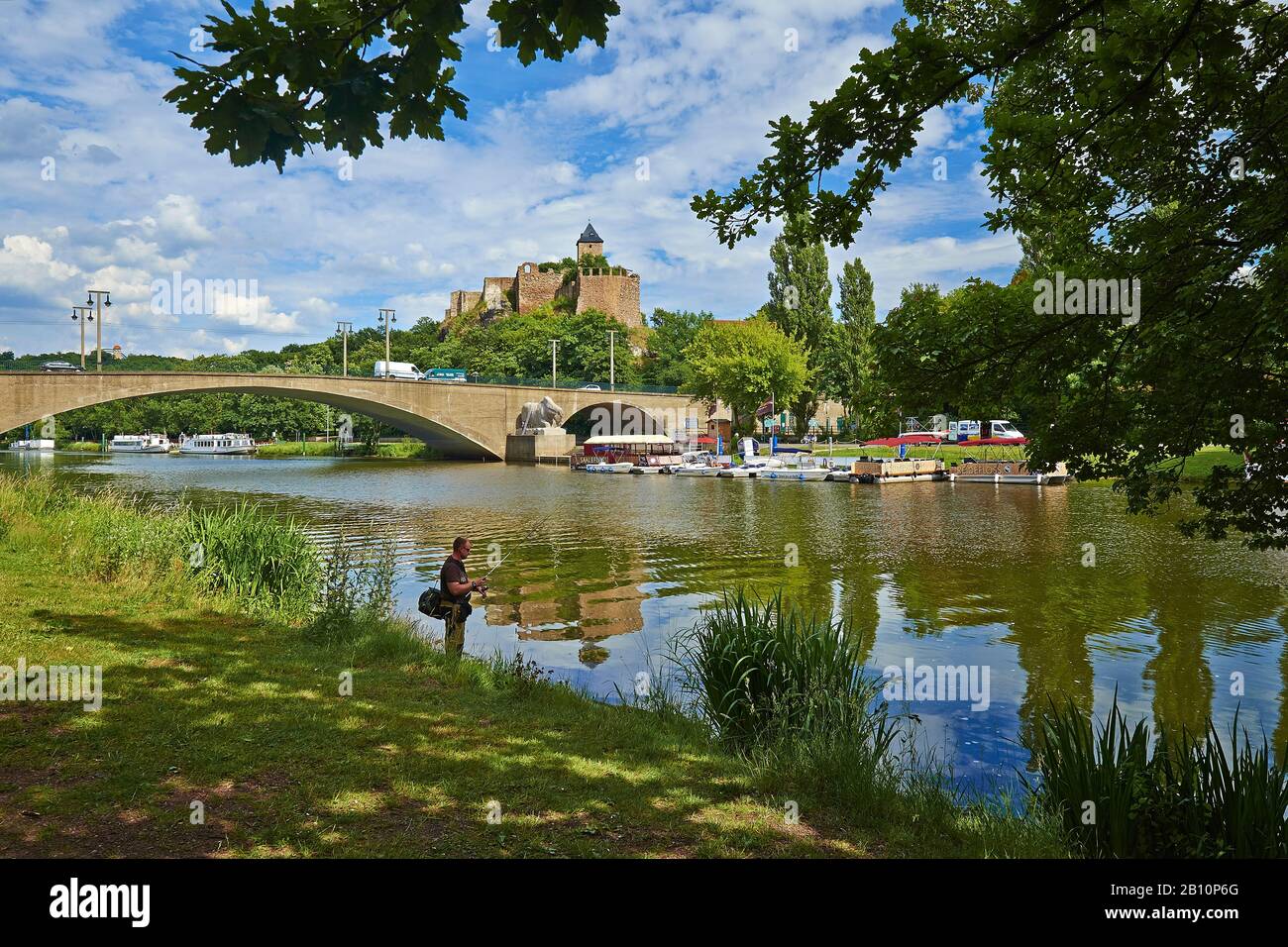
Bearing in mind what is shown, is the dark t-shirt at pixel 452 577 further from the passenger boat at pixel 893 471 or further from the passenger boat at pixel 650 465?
the passenger boat at pixel 650 465

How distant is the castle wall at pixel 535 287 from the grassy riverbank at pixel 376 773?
12054 centimetres

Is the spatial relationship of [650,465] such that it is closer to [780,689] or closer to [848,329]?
[848,329]

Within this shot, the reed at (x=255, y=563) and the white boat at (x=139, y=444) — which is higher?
the white boat at (x=139, y=444)

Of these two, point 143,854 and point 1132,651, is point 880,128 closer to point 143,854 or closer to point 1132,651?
point 143,854

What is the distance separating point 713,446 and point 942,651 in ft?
218

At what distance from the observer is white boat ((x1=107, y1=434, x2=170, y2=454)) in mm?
101125

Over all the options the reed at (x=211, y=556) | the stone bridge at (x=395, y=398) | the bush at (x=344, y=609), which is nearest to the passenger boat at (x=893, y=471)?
the bush at (x=344, y=609)

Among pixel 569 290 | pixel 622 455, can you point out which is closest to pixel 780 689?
pixel 622 455

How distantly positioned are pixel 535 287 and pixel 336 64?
126 m

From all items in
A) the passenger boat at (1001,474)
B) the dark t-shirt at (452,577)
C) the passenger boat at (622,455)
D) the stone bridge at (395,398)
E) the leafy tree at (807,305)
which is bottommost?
the dark t-shirt at (452,577)

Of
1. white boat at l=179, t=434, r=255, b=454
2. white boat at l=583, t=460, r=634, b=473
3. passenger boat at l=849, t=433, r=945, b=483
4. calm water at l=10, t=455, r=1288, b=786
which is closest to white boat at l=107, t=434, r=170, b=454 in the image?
white boat at l=179, t=434, r=255, b=454

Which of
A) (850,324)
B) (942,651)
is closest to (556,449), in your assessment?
(850,324)

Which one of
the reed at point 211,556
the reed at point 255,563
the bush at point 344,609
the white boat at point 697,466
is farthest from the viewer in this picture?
the white boat at point 697,466

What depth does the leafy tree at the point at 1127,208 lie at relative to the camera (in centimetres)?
437
